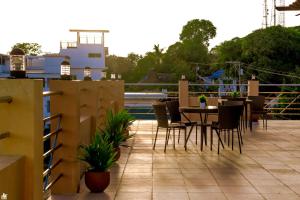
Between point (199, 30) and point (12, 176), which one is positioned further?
point (199, 30)

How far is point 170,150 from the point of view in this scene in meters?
7.45

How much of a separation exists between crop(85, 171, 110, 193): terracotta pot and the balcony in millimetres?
74

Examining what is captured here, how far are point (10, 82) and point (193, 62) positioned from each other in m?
44.7

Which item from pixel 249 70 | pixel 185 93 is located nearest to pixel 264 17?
pixel 249 70

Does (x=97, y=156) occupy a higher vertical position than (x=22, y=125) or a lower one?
lower

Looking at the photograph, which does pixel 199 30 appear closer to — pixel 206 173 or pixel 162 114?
pixel 162 114

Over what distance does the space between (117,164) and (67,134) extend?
1717 millimetres

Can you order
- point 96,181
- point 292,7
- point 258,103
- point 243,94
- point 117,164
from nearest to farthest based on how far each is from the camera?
point 96,181 → point 117,164 → point 292,7 → point 258,103 → point 243,94

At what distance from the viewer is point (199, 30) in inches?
2031

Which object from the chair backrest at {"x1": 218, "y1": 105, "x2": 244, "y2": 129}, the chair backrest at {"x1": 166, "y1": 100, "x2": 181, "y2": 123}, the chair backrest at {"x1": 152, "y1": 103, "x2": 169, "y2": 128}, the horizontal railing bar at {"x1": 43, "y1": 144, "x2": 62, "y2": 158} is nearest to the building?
the chair backrest at {"x1": 166, "y1": 100, "x2": 181, "y2": 123}

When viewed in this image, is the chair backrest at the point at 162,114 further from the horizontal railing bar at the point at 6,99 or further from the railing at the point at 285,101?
the horizontal railing bar at the point at 6,99

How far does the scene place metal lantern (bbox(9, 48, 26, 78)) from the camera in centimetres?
290

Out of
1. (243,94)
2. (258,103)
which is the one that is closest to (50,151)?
(258,103)

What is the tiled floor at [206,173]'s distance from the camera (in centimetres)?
460
